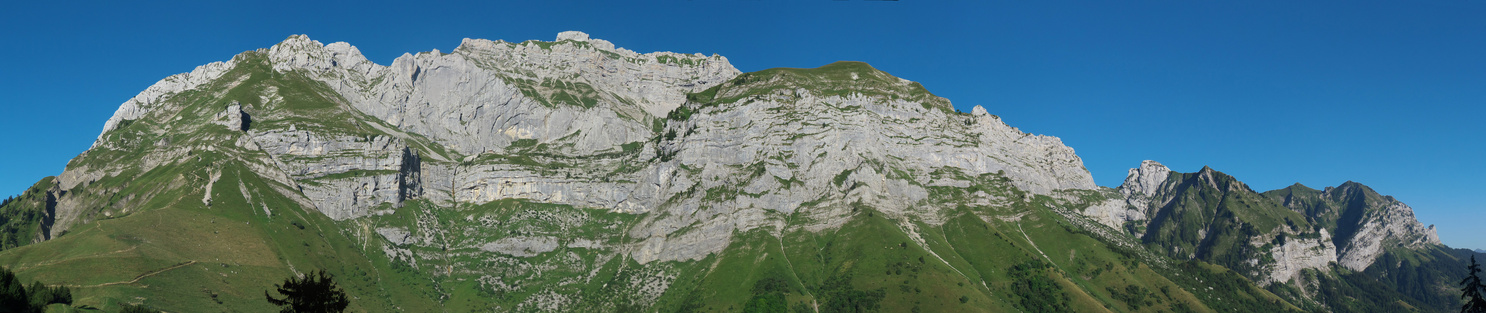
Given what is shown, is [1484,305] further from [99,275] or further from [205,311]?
[99,275]

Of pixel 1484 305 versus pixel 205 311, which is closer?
pixel 1484 305

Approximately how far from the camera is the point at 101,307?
16675 centimetres

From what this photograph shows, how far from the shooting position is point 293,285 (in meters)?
60.0

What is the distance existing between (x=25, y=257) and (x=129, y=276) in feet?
117

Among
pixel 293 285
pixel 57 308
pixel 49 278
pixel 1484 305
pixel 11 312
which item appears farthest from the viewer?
pixel 49 278

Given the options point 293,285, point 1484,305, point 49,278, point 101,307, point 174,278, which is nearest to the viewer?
point 1484,305

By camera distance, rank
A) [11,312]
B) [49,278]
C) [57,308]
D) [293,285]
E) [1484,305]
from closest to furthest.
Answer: [1484,305] → [293,285] → [11,312] → [57,308] → [49,278]

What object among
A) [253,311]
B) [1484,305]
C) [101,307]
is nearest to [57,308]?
[101,307]

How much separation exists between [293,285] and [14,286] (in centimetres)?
10985

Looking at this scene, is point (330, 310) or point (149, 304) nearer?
point (330, 310)

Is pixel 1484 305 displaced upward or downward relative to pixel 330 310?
upward

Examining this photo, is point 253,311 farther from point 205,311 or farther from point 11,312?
point 11,312

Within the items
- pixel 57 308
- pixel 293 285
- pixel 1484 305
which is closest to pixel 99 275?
pixel 57 308

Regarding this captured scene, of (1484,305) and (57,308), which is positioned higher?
(1484,305)
